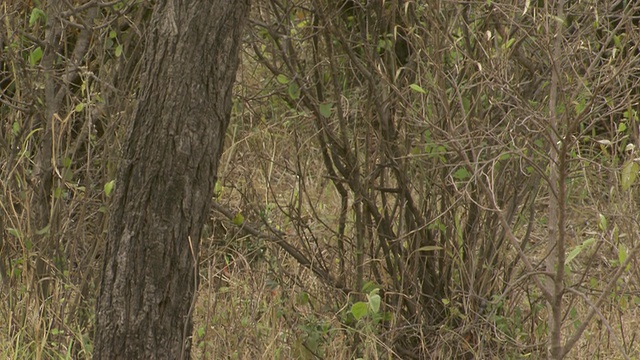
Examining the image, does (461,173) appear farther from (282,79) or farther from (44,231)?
(44,231)

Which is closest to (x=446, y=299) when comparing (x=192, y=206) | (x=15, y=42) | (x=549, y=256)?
(x=549, y=256)

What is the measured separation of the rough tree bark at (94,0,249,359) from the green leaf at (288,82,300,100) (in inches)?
37.8

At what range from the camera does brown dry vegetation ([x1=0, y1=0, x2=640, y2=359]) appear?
4270 millimetres

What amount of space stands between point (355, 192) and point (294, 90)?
1.86ft

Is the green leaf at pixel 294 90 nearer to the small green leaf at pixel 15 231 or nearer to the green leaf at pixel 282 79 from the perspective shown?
the green leaf at pixel 282 79

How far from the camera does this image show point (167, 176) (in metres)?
3.25

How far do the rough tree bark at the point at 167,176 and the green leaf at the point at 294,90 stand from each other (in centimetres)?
96

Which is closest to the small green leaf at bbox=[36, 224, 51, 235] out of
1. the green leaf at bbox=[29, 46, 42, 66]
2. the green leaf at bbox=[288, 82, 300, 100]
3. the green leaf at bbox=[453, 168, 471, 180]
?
the green leaf at bbox=[29, 46, 42, 66]

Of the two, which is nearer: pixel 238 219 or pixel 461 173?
pixel 461 173

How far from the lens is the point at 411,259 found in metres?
4.56

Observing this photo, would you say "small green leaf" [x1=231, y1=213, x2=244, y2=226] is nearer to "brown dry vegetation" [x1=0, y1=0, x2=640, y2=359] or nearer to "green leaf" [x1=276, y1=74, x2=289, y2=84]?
"brown dry vegetation" [x1=0, y1=0, x2=640, y2=359]

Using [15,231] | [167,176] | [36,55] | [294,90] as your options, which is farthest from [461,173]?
[15,231]

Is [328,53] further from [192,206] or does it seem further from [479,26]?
[192,206]

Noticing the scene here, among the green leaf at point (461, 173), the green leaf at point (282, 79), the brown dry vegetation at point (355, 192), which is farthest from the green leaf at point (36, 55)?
the green leaf at point (461, 173)
